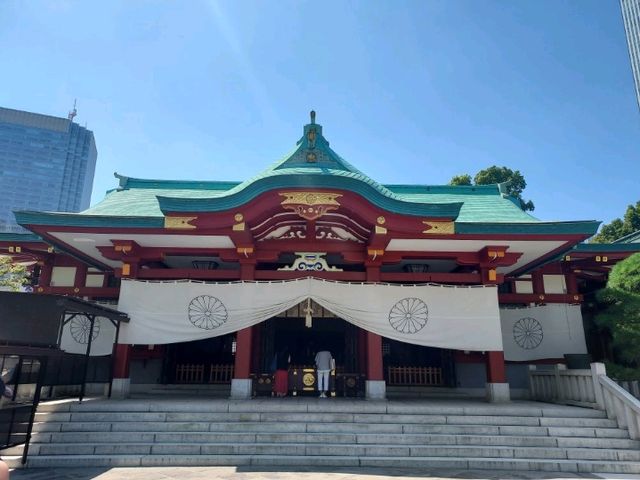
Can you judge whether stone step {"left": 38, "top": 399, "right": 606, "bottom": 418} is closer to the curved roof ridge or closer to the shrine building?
the shrine building

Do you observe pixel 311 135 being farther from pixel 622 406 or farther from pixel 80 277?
pixel 622 406

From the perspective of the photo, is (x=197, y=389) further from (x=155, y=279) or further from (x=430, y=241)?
(x=430, y=241)

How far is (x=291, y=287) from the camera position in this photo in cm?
1018

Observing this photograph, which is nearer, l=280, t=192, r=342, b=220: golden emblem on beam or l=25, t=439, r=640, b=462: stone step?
l=25, t=439, r=640, b=462: stone step

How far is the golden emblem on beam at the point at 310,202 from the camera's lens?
9.35m

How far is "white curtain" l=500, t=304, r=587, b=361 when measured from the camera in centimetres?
1185

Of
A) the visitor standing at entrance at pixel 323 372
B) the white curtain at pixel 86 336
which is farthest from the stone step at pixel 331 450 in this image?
the white curtain at pixel 86 336

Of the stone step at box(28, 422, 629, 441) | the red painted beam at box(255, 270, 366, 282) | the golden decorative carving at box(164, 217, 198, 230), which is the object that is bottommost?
the stone step at box(28, 422, 629, 441)

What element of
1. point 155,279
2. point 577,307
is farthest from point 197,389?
point 577,307

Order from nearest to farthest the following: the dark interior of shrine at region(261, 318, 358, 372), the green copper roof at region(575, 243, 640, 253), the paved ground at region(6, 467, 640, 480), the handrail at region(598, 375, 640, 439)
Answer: the paved ground at region(6, 467, 640, 480), the handrail at region(598, 375, 640, 439), the green copper roof at region(575, 243, 640, 253), the dark interior of shrine at region(261, 318, 358, 372)

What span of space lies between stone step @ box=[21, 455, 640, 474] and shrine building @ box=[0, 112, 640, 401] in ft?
9.24

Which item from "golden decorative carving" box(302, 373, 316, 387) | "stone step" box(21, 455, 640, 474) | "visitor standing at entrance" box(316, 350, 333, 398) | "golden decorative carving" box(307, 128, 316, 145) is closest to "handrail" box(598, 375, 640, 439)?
"stone step" box(21, 455, 640, 474)

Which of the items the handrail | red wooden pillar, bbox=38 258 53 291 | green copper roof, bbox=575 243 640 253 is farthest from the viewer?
red wooden pillar, bbox=38 258 53 291

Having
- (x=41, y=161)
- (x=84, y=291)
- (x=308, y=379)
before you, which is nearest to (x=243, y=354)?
(x=308, y=379)
